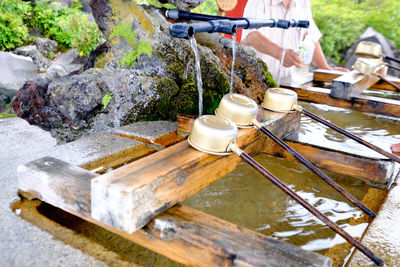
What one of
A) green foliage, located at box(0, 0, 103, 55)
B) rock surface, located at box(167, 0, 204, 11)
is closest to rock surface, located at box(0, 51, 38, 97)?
green foliage, located at box(0, 0, 103, 55)

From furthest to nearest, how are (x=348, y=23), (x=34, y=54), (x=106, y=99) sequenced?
(x=348, y=23), (x=34, y=54), (x=106, y=99)

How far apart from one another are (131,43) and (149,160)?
6.15ft

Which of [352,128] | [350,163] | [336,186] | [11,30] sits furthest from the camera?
[11,30]

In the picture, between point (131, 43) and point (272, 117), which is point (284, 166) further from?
point (131, 43)

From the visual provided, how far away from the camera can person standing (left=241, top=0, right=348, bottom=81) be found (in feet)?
16.4

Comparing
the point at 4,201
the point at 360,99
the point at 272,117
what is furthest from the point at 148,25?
the point at 360,99

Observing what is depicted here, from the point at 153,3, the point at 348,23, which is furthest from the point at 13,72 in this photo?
the point at 348,23

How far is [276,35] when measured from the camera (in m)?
5.48

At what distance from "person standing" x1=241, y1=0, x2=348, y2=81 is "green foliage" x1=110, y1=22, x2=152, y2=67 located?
7.85 feet

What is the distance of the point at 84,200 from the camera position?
1.55 metres

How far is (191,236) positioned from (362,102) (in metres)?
3.32

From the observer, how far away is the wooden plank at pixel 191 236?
50.5 inches

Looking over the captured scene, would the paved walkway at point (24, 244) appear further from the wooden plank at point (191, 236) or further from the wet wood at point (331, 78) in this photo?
the wet wood at point (331, 78)

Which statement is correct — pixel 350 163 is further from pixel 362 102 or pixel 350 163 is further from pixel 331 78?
pixel 331 78
